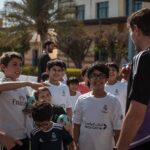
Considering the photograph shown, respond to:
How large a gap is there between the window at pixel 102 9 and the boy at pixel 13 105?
39.6m

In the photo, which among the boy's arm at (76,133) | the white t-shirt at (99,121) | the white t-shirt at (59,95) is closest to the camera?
the white t-shirt at (99,121)

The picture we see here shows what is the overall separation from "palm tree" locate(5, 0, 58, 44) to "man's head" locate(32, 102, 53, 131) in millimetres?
31195

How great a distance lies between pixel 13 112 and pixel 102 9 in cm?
4062

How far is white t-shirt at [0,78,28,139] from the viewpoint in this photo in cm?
469

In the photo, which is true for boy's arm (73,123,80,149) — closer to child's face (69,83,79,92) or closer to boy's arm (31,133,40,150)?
boy's arm (31,133,40,150)

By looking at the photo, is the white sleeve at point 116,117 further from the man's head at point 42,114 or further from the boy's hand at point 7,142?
the boy's hand at point 7,142

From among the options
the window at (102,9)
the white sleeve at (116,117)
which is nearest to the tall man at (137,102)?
the white sleeve at (116,117)

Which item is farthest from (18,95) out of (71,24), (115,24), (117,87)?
(115,24)

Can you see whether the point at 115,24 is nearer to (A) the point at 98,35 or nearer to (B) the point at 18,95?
(A) the point at 98,35

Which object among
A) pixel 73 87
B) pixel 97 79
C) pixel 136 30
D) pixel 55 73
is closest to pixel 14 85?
pixel 97 79

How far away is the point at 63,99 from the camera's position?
6.48 meters

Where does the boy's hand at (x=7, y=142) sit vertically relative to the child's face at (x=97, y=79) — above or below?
below

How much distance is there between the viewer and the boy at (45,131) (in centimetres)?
466

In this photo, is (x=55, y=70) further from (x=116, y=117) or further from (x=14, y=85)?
(x=14, y=85)
